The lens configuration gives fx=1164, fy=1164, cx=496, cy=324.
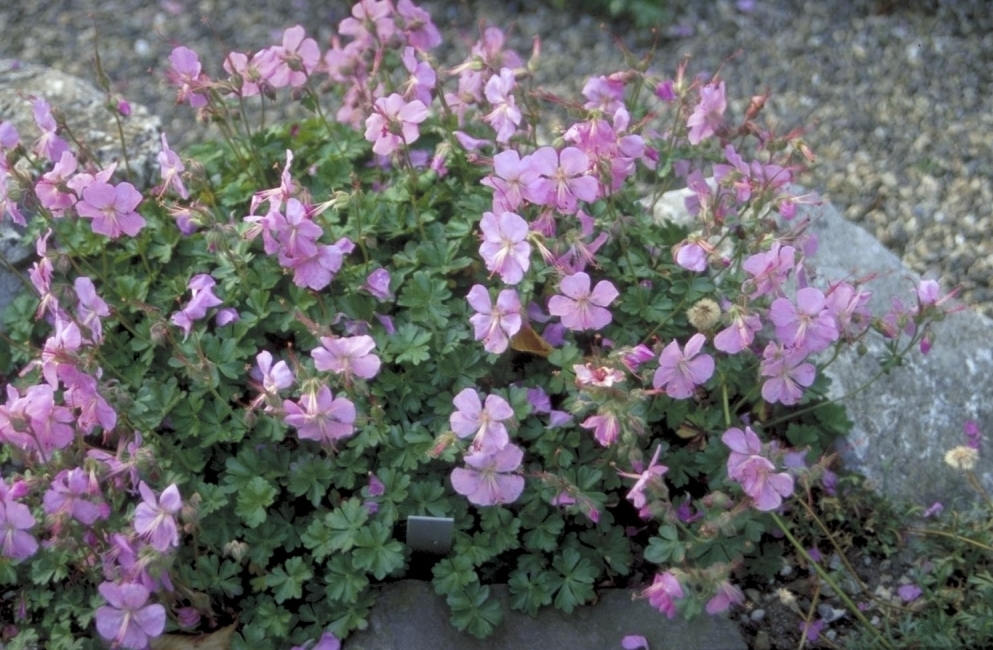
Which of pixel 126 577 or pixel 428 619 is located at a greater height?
pixel 126 577

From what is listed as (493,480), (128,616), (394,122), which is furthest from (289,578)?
(394,122)

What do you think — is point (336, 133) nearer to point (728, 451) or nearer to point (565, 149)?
point (565, 149)

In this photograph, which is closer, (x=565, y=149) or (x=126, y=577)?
(x=126, y=577)

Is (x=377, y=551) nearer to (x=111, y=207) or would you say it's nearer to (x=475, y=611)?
(x=475, y=611)

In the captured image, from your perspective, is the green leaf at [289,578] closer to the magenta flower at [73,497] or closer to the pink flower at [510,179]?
A: the magenta flower at [73,497]

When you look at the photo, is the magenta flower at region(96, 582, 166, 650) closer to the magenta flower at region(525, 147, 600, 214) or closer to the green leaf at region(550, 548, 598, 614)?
the green leaf at region(550, 548, 598, 614)

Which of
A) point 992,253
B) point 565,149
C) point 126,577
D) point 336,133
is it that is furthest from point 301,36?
point 992,253

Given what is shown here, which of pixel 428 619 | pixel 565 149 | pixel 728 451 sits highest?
pixel 565 149
